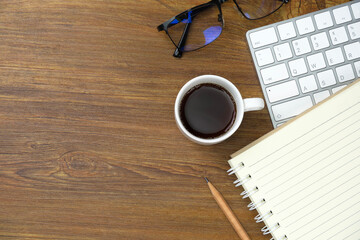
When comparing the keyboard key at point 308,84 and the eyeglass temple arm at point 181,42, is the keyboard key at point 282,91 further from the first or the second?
the eyeglass temple arm at point 181,42

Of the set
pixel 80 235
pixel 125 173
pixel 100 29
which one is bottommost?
pixel 80 235

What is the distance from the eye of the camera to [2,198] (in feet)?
2.11

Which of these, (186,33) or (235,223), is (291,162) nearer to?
(235,223)

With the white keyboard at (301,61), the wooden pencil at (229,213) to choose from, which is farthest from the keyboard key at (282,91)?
the wooden pencil at (229,213)

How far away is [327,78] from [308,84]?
0.14ft

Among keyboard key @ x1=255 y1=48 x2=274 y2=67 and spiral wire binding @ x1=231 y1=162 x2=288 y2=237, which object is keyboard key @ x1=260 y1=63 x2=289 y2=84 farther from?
spiral wire binding @ x1=231 y1=162 x2=288 y2=237

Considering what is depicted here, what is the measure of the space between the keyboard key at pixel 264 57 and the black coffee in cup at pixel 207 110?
107 millimetres

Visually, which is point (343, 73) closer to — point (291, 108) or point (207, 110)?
point (291, 108)

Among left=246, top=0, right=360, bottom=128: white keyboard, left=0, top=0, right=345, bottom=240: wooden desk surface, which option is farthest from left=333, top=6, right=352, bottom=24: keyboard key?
left=0, top=0, right=345, bottom=240: wooden desk surface

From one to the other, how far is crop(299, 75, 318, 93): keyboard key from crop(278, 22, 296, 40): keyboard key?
0.09m

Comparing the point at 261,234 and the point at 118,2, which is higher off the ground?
the point at 118,2

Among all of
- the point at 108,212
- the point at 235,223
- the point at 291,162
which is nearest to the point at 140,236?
the point at 108,212

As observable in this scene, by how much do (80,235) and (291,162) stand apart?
45 cm

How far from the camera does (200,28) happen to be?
679 millimetres
